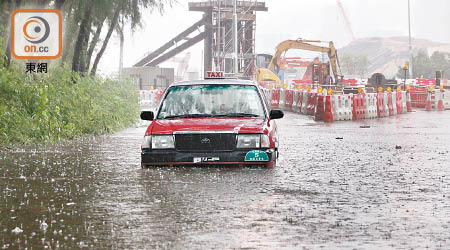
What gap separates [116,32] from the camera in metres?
30.9

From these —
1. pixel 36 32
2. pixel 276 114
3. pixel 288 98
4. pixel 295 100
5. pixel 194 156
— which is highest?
pixel 36 32

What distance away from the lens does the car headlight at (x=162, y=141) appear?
475 inches

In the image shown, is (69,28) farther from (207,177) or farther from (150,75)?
(150,75)

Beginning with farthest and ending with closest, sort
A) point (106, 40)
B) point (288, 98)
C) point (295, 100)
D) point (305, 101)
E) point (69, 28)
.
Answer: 1. point (288, 98)
2. point (295, 100)
3. point (305, 101)
4. point (106, 40)
5. point (69, 28)

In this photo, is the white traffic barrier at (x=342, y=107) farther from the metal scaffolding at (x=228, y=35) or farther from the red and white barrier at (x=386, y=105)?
the metal scaffolding at (x=228, y=35)

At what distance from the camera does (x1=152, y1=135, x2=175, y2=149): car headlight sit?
12.1 m

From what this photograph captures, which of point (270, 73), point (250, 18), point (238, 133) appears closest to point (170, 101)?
point (238, 133)

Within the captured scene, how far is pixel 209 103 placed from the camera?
13828 mm

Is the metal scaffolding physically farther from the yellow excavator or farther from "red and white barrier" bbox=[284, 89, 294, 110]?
"red and white barrier" bbox=[284, 89, 294, 110]

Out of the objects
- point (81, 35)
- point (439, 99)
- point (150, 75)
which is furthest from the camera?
point (150, 75)

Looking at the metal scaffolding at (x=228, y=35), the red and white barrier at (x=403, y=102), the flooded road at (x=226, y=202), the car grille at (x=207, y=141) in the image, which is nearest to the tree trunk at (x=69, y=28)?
the flooded road at (x=226, y=202)

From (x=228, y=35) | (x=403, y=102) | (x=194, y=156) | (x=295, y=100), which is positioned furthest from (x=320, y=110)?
(x=228, y=35)

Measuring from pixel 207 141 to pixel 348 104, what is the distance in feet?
65.9

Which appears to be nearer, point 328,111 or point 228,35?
point 328,111
